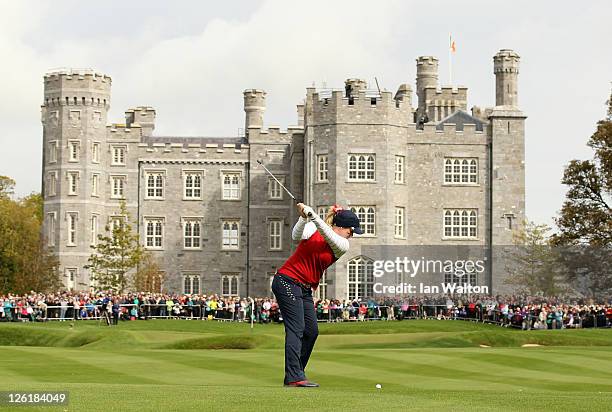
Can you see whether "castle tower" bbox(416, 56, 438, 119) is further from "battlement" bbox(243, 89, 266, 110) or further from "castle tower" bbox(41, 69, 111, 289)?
"castle tower" bbox(41, 69, 111, 289)

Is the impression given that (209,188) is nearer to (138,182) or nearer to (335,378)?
(138,182)

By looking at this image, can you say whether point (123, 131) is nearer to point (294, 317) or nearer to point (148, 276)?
point (148, 276)

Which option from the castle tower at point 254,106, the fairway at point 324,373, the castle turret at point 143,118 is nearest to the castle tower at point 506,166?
the castle tower at point 254,106

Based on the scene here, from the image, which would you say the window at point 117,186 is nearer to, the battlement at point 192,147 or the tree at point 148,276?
the battlement at point 192,147

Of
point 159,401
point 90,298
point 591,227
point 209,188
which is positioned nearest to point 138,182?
point 209,188

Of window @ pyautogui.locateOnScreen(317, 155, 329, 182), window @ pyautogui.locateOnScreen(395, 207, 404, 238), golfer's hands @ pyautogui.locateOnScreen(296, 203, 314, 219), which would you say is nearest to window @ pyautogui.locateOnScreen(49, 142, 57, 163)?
window @ pyautogui.locateOnScreen(317, 155, 329, 182)

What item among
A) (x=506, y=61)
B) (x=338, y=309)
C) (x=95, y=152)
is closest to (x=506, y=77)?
(x=506, y=61)

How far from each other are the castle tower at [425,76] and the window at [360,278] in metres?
18.3

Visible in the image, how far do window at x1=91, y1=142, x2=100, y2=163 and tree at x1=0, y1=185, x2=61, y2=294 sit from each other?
567 cm

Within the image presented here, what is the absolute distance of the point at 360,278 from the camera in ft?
215

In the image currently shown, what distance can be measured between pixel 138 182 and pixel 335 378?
60302 millimetres

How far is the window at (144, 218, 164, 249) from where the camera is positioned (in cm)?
7819

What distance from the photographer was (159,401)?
12.4 metres

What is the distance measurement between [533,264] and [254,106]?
89.4ft
